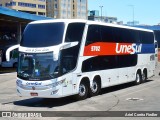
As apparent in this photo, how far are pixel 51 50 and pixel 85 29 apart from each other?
114 inches

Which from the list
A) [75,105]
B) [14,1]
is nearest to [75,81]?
[75,105]

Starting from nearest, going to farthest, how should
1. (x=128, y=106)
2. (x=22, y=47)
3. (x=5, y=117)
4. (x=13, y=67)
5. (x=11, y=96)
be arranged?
(x=5, y=117) < (x=128, y=106) < (x=22, y=47) < (x=11, y=96) < (x=13, y=67)

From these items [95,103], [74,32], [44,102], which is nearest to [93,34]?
[74,32]

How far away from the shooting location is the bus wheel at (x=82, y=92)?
16656 mm

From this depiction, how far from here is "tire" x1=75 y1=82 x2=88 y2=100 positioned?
1665 cm

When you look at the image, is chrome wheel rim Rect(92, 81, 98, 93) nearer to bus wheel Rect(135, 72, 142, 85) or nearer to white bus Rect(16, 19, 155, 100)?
white bus Rect(16, 19, 155, 100)

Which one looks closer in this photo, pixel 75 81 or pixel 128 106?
pixel 128 106

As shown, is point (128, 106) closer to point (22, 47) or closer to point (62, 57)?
point (62, 57)

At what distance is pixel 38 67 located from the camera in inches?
593

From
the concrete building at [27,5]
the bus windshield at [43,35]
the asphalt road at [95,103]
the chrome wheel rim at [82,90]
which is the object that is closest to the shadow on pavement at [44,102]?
the asphalt road at [95,103]

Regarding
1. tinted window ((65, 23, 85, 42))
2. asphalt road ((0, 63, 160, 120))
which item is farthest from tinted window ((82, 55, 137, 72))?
asphalt road ((0, 63, 160, 120))

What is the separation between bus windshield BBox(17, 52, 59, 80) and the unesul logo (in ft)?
21.4

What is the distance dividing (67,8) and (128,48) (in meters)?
144

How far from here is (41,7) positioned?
156 metres
